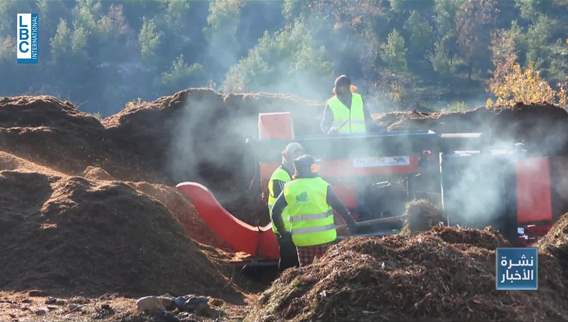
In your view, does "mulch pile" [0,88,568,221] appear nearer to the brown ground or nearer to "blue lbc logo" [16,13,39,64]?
the brown ground

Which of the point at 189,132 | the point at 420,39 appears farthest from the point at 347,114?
the point at 420,39

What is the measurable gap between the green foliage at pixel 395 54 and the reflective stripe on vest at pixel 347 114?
5899cm

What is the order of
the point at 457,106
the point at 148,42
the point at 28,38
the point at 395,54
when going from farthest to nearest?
the point at 148,42
the point at 395,54
the point at 457,106
the point at 28,38

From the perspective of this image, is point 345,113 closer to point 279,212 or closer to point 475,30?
point 279,212

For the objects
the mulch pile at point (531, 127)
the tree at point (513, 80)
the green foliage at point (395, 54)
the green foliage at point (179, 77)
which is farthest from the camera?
the green foliage at point (179, 77)

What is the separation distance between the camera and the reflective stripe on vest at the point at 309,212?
924cm

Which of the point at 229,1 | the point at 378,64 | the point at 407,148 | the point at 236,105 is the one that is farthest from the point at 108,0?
the point at 407,148

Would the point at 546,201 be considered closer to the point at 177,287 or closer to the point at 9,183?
the point at 177,287

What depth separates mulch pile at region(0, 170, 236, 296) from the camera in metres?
9.39

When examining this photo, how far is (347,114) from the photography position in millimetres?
A: 12422

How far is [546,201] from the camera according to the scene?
35.1 ft

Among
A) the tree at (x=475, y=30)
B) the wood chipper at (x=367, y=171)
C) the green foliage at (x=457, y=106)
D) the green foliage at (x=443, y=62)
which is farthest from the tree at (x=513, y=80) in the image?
the wood chipper at (x=367, y=171)

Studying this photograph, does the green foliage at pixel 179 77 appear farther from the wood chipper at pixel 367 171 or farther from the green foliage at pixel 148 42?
the wood chipper at pixel 367 171

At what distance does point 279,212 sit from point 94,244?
209 cm
